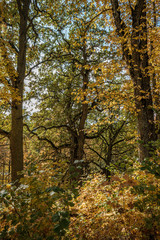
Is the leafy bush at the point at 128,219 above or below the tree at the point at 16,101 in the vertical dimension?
below

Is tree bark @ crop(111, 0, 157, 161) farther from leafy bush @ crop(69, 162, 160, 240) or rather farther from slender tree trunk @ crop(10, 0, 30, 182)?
slender tree trunk @ crop(10, 0, 30, 182)

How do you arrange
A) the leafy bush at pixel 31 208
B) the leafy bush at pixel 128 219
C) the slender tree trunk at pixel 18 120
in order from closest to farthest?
the leafy bush at pixel 31 208 → the leafy bush at pixel 128 219 → the slender tree trunk at pixel 18 120

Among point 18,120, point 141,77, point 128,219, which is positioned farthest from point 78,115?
point 128,219

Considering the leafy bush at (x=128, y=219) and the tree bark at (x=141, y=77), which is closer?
the leafy bush at (x=128, y=219)

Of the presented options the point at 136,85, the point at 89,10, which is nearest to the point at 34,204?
the point at 136,85

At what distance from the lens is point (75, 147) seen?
947 centimetres

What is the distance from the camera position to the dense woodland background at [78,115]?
2213 mm

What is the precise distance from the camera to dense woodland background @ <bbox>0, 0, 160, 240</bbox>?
87.1 inches

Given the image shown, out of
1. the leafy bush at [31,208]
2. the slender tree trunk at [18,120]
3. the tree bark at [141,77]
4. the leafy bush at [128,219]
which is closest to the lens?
the leafy bush at [31,208]

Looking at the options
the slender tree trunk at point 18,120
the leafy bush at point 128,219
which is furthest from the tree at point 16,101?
the leafy bush at point 128,219

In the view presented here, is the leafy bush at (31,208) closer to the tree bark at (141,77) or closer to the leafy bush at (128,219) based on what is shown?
the leafy bush at (128,219)

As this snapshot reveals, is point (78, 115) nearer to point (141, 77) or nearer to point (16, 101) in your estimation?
point (16, 101)

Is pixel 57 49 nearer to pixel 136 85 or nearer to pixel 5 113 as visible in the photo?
pixel 5 113

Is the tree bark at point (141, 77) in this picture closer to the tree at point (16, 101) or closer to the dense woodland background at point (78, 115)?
the dense woodland background at point (78, 115)
